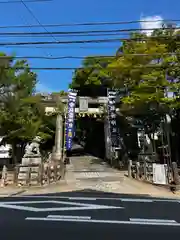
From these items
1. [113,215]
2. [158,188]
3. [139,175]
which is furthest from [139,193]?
[113,215]

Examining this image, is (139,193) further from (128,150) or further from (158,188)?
(128,150)

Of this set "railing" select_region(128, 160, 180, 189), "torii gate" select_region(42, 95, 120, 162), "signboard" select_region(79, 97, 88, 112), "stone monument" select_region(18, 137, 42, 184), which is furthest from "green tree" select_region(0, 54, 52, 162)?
"railing" select_region(128, 160, 180, 189)

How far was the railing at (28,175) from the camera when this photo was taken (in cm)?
1762

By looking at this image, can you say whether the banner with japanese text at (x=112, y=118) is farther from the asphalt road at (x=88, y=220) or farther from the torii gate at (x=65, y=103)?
the asphalt road at (x=88, y=220)

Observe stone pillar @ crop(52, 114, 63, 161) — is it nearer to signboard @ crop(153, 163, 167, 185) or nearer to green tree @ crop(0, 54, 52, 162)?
green tree @ crop(0, 54, 52, 162)

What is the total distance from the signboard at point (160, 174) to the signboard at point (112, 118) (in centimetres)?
Result: 1269

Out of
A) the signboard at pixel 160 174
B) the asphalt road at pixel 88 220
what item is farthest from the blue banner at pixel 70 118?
the asphalt road at pixel 88 220

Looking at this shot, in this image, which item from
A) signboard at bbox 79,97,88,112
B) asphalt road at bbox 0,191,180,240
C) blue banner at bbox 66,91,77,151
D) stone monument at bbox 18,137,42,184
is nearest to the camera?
asphalt road at bbox 0,191,180,240

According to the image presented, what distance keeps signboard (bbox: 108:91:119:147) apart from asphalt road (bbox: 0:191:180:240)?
18.6 meters

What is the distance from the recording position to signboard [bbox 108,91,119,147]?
29750mm

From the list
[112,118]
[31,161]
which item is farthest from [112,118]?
[31,161]

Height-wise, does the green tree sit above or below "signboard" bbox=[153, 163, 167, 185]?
above

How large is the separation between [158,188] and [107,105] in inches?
634

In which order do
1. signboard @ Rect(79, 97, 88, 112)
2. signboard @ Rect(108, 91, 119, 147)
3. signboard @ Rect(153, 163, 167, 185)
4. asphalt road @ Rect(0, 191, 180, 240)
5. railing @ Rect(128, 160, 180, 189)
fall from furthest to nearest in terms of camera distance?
signboard @ Rect(79, 97, 88, 112) → signboard @ Rect(108, 91, 119, 147) → signboard @ Rect(153, 163, 167, 185) → railing @ Rect(128, 160, 180, 189) → asphalt road @ Rect(0, 191, 180, 240)
